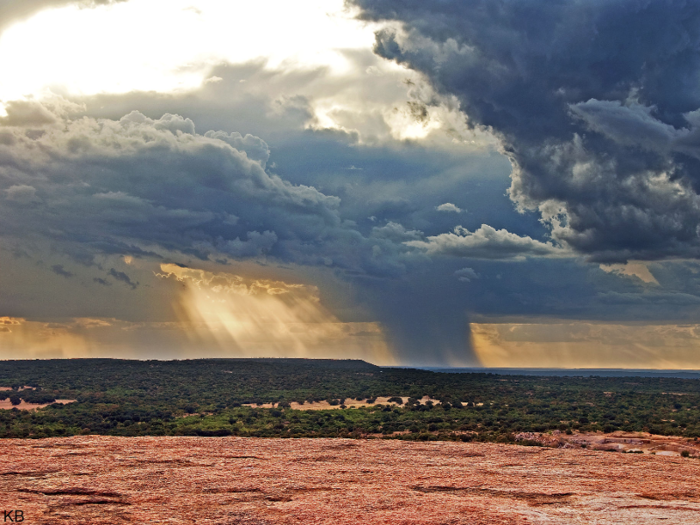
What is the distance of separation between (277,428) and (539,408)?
28603 millimetres

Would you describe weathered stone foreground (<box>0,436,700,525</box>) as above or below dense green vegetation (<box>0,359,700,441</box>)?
above

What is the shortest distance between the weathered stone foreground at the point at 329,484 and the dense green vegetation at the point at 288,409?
9.30 metres

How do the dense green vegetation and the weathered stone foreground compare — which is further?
the dense green vegetation

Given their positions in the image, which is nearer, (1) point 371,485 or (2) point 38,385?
(1) point 371,485

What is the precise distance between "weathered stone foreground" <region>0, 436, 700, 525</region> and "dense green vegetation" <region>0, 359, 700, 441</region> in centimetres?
930

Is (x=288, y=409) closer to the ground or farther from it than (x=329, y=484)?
closer to the ground

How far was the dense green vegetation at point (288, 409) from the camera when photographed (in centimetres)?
3841

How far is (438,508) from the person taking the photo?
16.5m

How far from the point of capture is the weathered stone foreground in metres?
15.7

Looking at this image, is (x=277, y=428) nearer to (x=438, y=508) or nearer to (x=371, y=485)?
(x=371, y=485)

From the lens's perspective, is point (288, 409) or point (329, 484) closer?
point (329, 484)

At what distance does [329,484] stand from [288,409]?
33.8 meters

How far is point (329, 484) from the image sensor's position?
765 inches

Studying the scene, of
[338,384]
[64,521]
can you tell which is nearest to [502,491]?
[64,521]
